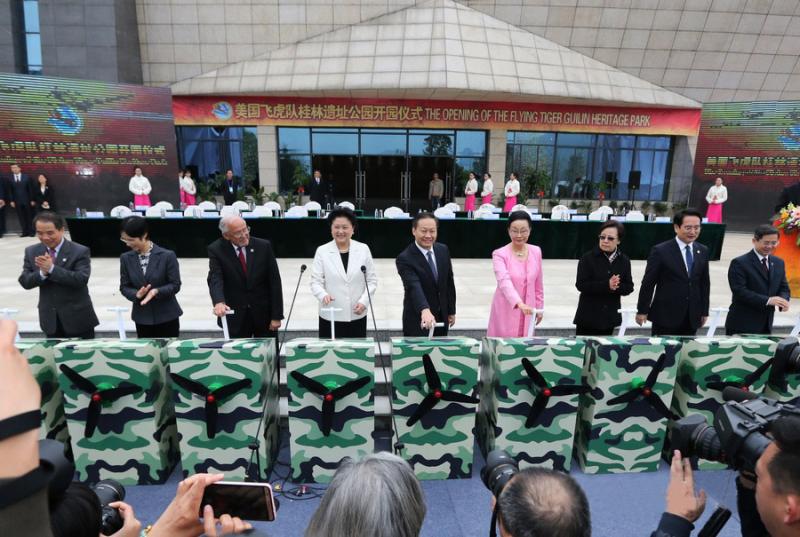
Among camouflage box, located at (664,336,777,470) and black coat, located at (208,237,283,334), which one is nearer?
camouflage box, located at (664,336,777,470)

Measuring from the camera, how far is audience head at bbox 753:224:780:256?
372cm

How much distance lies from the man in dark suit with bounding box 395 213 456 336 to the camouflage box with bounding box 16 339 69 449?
2.43 meters

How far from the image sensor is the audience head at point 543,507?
1.12 metres

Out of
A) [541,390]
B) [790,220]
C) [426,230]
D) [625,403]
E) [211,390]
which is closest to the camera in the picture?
[211,390]

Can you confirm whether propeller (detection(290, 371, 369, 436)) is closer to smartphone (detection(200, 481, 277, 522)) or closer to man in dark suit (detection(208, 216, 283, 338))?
man in dark suit (detection(208, 216, 283, 338))

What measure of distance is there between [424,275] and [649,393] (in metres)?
1.80

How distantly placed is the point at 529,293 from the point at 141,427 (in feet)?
9.72

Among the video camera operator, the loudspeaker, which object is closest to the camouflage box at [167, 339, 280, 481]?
the video camera operator

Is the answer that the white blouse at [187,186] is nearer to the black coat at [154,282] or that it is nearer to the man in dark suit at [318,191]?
the man in dark suit at [318,191]

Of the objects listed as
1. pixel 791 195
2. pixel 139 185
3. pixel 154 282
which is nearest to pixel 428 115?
pixel 139 185

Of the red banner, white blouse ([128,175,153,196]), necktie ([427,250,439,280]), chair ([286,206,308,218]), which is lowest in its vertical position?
necktie ([427,250,439,280])

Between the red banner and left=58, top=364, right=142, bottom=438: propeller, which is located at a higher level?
the red banner

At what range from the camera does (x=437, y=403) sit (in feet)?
9.78

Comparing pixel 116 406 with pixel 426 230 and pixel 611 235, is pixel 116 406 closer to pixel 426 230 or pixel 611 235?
pixel 426 230
